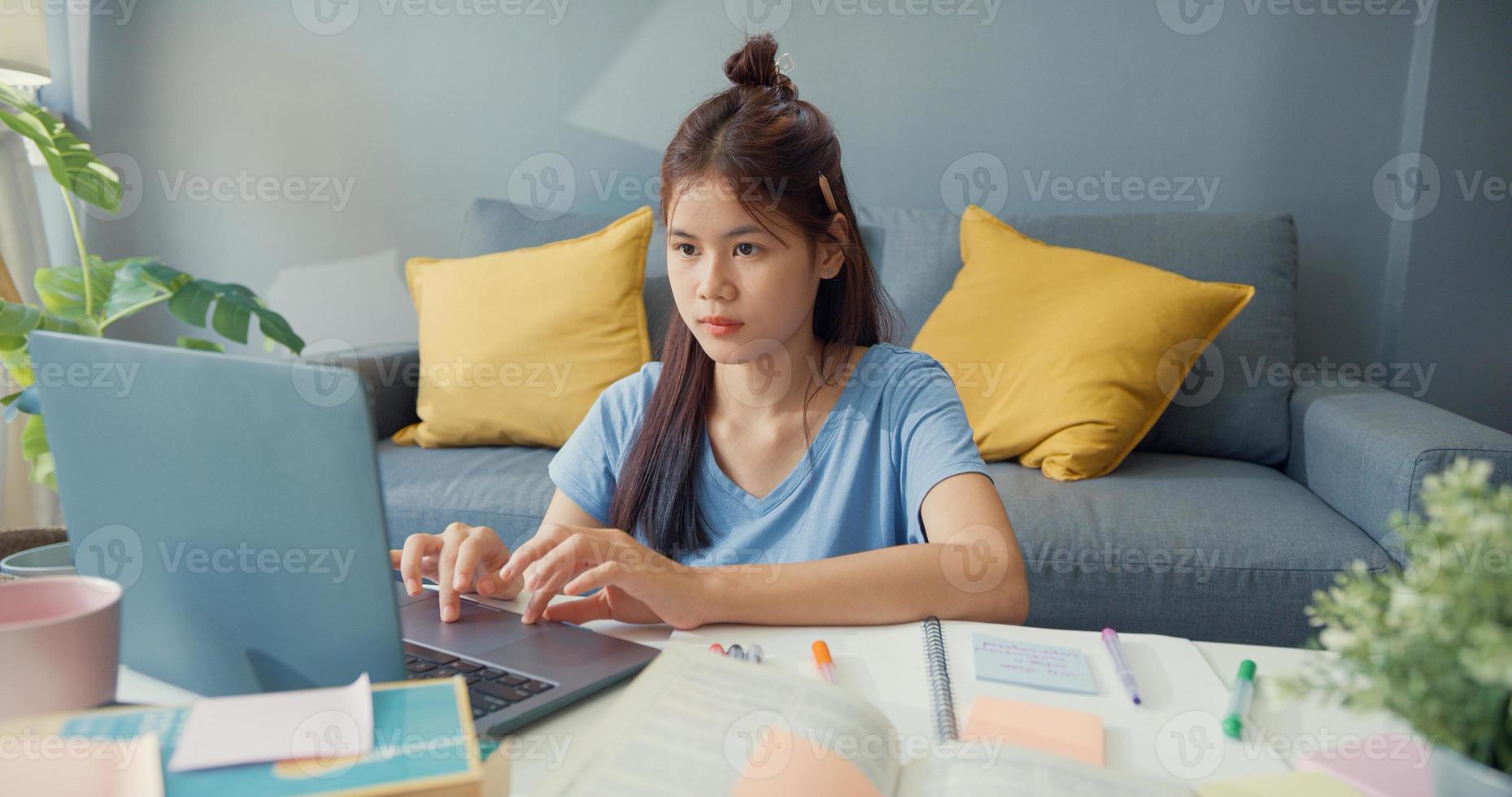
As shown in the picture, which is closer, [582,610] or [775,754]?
[775,754]

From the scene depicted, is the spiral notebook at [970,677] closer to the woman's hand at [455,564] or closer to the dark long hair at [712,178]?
the woman's hand at [455,564]

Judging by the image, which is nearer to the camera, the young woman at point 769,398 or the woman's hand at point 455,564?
the woman's hand at point 455,564

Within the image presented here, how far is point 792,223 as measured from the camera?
1160 millimetres

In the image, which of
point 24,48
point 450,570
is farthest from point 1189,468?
point 24,48

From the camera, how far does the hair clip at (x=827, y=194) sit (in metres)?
1.21

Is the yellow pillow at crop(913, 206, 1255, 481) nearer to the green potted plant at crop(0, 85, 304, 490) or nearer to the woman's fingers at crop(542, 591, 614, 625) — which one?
the woman's fingers at crop(542, 591, 614, 625)

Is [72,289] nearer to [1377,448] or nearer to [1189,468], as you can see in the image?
[1189,468]

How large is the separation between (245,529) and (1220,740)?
0.61 m

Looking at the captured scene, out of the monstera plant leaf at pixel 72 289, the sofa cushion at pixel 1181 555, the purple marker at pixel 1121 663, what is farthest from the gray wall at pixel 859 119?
the purple marker at pixel 1121 663

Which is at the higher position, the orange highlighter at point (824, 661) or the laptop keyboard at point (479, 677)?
the laptop keyboard at point (479, 677)

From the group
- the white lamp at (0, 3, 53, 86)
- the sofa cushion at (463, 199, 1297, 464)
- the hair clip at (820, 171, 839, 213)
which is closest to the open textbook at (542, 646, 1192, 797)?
the hair clip at (820, 171, 839, 213)

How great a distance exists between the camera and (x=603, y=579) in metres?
0.81

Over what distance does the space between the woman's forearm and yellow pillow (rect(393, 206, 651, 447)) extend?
1.34 m


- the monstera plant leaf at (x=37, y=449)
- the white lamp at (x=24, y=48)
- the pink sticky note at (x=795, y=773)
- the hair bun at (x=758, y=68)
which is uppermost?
the white lamp at (x=24, y=48)
